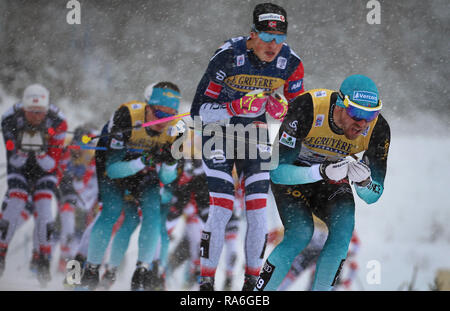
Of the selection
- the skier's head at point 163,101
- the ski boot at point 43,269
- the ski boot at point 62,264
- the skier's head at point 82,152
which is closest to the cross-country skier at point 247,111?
the skier's head at point 163,101

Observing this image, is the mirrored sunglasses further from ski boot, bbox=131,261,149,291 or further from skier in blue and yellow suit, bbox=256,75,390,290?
ski boot, bbox=131,261,149,291

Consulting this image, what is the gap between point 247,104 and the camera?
13.1ft

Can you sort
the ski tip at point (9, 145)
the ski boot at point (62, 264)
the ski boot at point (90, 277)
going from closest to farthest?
the ski boot at point (90, 277), the ski tip at point (9, 145), the ski boot at point (62, 264)

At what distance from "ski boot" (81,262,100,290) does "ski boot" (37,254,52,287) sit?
0.70 m

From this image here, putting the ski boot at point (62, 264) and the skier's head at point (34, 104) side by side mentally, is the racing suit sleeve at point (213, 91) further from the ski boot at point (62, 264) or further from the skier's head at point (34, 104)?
the ski boot at point (62, 264)

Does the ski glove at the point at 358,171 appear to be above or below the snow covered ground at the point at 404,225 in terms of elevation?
above

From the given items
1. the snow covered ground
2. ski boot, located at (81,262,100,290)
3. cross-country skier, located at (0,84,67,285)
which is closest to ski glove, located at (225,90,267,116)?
ski boot, located at (81,262,100,290)

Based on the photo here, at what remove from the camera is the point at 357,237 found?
6.54m

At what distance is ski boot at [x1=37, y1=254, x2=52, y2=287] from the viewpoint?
5.61 m

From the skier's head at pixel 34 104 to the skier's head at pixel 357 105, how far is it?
Answer: 341cm

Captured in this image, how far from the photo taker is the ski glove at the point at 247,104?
A: 3.99m

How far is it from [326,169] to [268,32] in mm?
1039

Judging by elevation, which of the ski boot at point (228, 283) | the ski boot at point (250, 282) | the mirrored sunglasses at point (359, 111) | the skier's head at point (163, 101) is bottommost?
the ski boot at point (228, 283)
